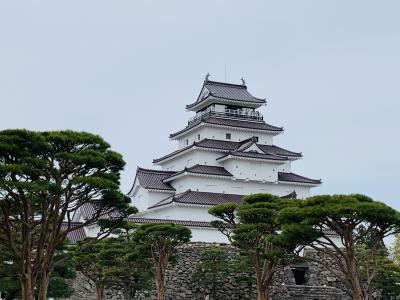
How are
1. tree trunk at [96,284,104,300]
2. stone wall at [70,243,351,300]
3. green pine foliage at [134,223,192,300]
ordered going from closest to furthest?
green pine foliage at [134,223,192,300]
tree trunk at [96,284,104,300]
stone wall at [70,243,351,300]

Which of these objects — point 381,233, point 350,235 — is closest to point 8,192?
point 350,235

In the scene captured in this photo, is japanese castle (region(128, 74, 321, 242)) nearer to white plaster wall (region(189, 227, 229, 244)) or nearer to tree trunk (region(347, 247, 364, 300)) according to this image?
white plaster wall (region(189, 227, 229, 244))

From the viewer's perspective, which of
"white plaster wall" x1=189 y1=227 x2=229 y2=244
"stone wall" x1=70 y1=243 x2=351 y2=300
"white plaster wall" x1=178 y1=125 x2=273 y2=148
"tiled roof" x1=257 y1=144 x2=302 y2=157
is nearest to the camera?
"stone wall" x1=70 y1=243 x2=351 y2=300

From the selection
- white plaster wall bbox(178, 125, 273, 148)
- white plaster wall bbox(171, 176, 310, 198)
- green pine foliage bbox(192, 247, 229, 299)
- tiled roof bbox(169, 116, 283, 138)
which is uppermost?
tiled roof bbox(169, 116, 283, 138)

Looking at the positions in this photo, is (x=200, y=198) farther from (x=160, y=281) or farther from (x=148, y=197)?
(x=160, y=281)

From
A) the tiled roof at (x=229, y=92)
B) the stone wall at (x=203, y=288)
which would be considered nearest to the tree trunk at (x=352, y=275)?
the stone wall at (x=203, y=288)

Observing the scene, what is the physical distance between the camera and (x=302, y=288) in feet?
142

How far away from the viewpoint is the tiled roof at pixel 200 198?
4566 cm

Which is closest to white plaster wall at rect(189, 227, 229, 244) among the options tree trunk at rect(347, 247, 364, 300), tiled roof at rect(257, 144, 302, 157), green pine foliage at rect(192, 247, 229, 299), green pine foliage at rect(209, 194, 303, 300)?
green pine foliage at rect(192, 247, 229, 299)

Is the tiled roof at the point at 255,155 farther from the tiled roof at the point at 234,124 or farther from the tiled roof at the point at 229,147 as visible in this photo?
the tiled roof at the point at 234,124

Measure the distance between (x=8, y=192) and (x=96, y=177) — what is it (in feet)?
9.53

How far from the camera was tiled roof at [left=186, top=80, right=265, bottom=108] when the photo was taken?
54906 millimetres

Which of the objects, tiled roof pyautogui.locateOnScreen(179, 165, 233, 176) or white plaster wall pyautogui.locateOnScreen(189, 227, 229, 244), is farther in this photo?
tiled roof pyautogui.locateOnScreen(179, 165, 233, 176)

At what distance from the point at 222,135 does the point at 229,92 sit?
489 centimetres
